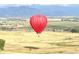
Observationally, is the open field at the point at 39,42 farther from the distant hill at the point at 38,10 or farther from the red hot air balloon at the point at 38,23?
the distant hill at the point at 38,10

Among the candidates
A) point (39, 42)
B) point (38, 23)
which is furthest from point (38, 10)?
point (39, 42)

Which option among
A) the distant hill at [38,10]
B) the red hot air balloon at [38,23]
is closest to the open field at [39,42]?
the red hot air balloon at [38,23]

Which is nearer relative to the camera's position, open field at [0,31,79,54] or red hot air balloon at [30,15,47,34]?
red hot air balloon at [30,15,47,34]

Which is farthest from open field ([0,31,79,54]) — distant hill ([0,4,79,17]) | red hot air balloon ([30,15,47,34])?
distant hill ([0,4,79,17])

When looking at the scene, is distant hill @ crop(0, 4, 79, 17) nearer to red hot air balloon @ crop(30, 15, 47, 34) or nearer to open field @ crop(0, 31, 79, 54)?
red hot air balloon @ crop(30, 15, 47, 34)

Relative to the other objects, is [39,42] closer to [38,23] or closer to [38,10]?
[38,23]
